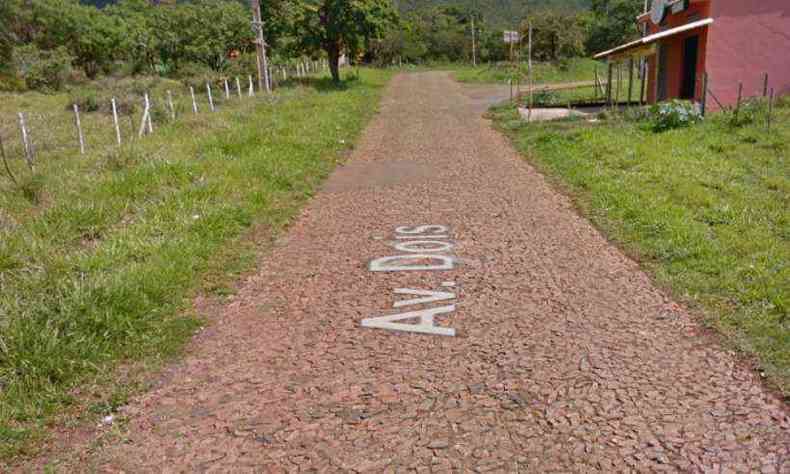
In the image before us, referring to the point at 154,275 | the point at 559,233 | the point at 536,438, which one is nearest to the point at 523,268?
the point at 559,233

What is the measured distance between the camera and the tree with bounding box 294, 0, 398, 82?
28.8 m

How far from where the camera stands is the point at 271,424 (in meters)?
3.65

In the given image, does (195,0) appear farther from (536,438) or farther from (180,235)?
(536,438)

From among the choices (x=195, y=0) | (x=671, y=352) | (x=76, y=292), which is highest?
(x=195, y=0)

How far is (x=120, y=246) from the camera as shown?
626 cm

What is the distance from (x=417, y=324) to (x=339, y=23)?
85.8ft

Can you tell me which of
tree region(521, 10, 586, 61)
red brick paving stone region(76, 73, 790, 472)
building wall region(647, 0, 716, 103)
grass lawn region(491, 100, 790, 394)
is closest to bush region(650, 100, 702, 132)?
grass lawn region(491, 100, 790, 394)

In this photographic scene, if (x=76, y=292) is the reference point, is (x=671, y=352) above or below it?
below

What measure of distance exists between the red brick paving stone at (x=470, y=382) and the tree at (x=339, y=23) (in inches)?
938

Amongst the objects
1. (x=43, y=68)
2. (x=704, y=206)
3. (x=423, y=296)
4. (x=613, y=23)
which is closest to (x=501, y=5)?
(x=613, y=23)

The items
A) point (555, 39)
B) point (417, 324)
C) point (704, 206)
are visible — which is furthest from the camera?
point (555, 39)

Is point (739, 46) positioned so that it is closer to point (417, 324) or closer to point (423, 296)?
point (423, 296)

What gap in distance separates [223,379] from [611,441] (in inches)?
90.5

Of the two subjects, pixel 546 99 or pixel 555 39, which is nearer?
pixel 546 99
